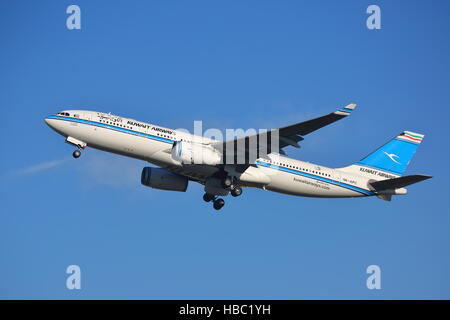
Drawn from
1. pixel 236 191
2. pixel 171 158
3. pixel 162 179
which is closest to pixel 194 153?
pixel 171 158

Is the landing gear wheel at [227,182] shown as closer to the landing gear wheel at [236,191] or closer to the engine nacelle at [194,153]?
the landing gear wheel at [236,191]

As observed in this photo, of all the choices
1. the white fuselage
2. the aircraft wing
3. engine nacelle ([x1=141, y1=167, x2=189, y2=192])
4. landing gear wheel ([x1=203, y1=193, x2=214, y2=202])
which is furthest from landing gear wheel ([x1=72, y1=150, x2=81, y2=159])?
landing gear wheel ([x1=203, y1=193, x2=214, y2=202])

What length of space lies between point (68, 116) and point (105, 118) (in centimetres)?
222

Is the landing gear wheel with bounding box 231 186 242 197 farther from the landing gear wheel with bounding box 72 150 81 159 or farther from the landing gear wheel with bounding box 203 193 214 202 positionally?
the landing gear wheel with bounding box 72 150 81 159

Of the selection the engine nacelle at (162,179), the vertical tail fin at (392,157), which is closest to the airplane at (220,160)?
the engine nacelle at (162,179)

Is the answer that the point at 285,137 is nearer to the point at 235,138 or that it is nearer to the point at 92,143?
the point at 235,138

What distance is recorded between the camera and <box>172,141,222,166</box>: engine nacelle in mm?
36938

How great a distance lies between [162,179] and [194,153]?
5.45 meters

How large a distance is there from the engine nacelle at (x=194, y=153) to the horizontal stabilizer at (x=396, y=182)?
11.2m

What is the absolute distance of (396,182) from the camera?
4125cm

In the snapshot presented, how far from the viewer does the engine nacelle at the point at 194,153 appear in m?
36.9

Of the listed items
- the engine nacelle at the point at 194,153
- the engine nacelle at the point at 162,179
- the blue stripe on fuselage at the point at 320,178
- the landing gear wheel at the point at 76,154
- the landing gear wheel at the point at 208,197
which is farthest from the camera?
the landing gear wheel at the point at 208,197

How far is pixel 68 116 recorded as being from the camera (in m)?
38.1

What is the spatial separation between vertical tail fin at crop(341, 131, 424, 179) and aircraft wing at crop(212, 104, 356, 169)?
8.97 metres
